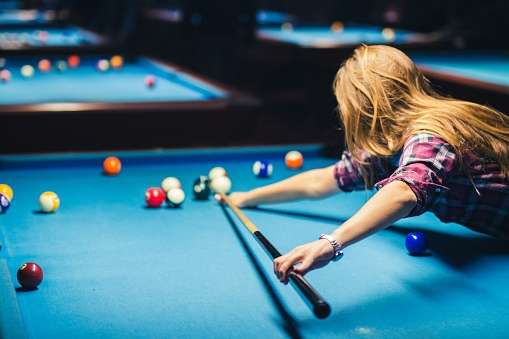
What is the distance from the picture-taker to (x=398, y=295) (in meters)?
1.74

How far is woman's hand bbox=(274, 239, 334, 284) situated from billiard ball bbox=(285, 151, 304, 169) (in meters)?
1.36

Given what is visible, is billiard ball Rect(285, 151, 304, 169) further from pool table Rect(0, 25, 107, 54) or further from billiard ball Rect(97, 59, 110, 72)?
pool table Rect(0, 25, 107, 54)

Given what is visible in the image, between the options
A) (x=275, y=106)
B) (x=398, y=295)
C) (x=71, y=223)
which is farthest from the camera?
(x=275, y=106)

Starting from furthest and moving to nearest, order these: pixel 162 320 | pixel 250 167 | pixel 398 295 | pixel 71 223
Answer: pixel 250 167, pixel 71 223, pixel 398 295, pixel 162 320

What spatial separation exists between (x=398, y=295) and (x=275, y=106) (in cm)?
611

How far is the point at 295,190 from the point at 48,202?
0.76 meters

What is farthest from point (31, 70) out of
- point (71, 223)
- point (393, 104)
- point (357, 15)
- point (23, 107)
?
A: point (357, 15)

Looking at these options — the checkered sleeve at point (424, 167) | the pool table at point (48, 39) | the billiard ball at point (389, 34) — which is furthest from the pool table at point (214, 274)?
the billiard ball at point (389, 34)

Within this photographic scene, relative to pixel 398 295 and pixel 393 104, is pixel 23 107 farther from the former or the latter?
pixel 398 295

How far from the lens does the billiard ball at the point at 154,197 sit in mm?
2529

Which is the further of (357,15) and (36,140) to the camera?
(357,15)

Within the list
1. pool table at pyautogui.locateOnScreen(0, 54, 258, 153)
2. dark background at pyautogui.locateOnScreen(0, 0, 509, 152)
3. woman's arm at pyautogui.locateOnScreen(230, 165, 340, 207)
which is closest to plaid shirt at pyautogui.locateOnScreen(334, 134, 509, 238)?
woman's arm at pyautogui.locateOnScreen(230, 165, 340, 207)

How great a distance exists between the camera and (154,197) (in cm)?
253

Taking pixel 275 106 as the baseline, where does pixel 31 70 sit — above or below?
above
